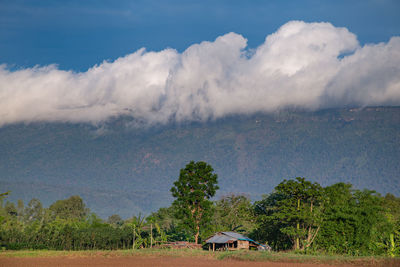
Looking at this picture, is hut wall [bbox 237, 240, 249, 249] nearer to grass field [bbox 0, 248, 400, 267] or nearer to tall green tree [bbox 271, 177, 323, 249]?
tall green tree [bbox 271, 177, 323, 249]

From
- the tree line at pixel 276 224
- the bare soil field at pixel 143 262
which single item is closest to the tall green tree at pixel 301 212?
the tree line at pixel 276 224

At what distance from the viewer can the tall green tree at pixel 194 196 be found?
250 feet

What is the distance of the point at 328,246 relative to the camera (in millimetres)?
63812

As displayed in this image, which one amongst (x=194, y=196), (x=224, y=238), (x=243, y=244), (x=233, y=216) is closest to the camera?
(x=224, y=238)

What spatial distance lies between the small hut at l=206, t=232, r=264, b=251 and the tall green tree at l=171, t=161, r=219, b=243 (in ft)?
12.8

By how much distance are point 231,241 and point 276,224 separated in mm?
6390

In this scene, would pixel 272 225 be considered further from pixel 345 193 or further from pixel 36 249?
pixel 36 249

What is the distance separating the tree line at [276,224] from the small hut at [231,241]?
2873 millimetres

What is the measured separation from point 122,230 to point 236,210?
24711mm

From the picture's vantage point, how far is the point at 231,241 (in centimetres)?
7019

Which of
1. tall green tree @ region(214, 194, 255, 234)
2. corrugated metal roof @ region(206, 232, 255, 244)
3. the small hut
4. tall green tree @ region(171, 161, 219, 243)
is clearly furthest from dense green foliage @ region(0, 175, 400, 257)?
corrugated metal roof @ region(206, 232, 255, 244)

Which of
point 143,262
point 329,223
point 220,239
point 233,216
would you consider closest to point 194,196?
point 220,239

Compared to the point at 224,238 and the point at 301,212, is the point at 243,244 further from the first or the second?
the point at 301,212

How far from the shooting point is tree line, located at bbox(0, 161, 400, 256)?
62.9 m
